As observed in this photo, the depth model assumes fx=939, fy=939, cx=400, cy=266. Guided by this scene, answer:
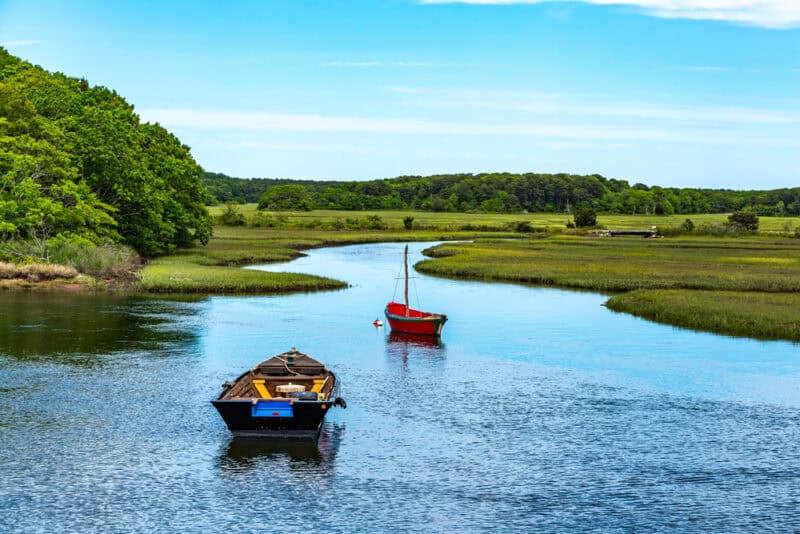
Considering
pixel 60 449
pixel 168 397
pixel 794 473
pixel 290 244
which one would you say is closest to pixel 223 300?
pixel 168 397

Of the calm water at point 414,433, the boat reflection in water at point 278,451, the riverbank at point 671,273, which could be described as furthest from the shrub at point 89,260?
the boat reflection in water at point 278,451

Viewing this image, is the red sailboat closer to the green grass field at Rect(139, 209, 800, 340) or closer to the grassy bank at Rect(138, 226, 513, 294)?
the green grass field at Rect(139, 209, 800, 340)

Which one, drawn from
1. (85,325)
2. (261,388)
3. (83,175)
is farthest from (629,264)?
(261,388)

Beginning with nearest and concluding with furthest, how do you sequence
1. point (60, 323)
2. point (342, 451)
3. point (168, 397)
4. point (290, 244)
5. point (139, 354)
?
point (342, 451), point (168, 397), point (139, 354), point (60, 323), point (290, 244)

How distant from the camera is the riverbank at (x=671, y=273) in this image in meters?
60.8

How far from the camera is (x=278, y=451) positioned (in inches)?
1230

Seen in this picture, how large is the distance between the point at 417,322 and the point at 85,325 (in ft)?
66.1

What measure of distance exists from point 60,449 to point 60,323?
28.6 m

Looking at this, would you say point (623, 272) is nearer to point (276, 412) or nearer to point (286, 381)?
point (286, 381)

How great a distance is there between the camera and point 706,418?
35.8 meters

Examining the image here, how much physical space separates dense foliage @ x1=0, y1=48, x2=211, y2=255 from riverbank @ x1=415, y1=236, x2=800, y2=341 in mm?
29287

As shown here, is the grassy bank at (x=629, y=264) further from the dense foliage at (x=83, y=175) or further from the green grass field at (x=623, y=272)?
the dense foliage at (x=83, y=175)

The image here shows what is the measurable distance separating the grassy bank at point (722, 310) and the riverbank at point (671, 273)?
0.19ft

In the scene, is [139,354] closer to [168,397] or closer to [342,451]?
[168,397]
